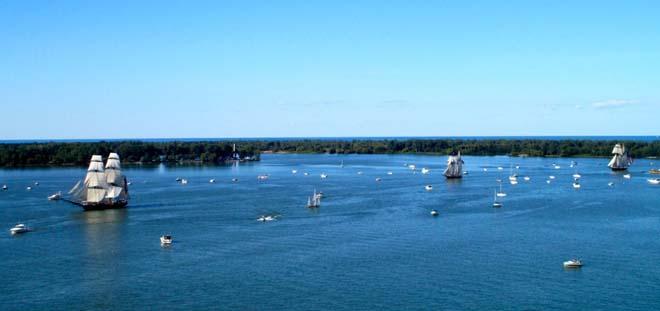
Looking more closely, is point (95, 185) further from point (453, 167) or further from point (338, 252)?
point (453, 167)

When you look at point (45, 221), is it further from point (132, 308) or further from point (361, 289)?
point (361, 289)

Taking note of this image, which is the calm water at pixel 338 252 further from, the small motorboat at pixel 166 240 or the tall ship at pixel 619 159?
the tall ship at pixel 619 159

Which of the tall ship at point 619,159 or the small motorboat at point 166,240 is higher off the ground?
the tall ship at point 619,159

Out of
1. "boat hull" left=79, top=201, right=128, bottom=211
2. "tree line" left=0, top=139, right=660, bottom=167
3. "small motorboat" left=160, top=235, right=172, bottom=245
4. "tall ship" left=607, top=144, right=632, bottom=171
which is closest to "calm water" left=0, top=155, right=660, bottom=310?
"small motorboat" left=160, top=235, right=172, bottom=245

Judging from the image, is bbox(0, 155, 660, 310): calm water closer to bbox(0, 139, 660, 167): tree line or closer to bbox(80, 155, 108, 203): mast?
bbox(80, 155, 108, 203): mast

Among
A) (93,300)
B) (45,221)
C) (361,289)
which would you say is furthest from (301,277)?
(45,221)

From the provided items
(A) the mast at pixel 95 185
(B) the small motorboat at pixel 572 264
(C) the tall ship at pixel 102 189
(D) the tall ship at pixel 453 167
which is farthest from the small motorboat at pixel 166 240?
(D) the tall ship at pixel 453 167
